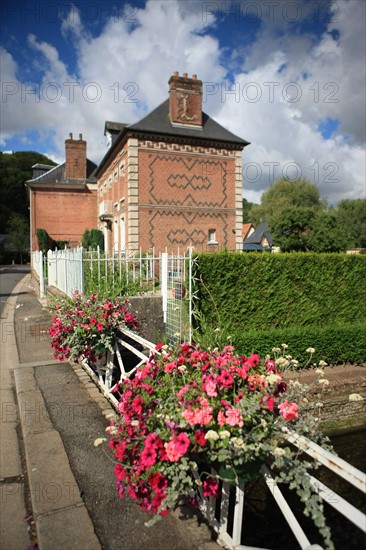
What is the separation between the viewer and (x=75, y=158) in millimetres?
31203

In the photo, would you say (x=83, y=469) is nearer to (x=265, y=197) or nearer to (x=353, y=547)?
(x=353, y=547)

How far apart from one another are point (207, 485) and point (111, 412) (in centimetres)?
224

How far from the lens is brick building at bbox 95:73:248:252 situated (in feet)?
59.2

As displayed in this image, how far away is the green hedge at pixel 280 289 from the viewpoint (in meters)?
7.84

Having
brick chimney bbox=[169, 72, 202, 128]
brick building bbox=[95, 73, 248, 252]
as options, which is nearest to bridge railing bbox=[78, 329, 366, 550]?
brick building bbox=[95, 73, 248, 252]

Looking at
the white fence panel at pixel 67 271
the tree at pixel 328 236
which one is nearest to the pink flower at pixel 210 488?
the white fence panel at pixel 67 271

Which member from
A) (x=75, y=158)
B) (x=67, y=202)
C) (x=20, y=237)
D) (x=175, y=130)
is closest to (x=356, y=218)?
(x=75, y=158)

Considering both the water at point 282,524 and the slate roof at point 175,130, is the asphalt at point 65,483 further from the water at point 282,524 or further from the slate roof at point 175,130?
the slate roof at point 175,130

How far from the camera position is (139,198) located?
59.6 ft

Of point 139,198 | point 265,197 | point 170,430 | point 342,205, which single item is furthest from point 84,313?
point 342,205

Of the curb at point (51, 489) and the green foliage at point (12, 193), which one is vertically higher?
the green foliage at point (12, 193)

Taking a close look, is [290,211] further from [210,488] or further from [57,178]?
[210,488]

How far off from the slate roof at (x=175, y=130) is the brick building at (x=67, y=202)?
1127 cm

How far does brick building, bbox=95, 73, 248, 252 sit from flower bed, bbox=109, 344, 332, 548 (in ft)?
51.9
